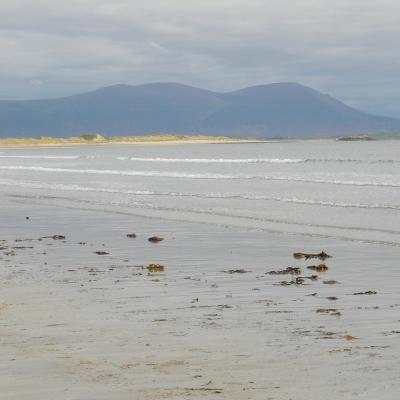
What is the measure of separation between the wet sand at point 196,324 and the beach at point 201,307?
2 cm

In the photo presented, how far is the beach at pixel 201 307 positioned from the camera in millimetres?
7660

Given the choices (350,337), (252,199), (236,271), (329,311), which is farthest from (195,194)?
(350,337)

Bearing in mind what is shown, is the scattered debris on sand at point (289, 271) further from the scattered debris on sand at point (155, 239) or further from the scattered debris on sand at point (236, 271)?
the scattered debris on sand at point (155, 239)

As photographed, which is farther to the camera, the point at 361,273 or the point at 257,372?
the point at 361,273

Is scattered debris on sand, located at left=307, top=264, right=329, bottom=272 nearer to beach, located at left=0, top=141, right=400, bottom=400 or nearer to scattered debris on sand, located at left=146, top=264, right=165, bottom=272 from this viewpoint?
beach, located at left=0, top=141, right=400, bottom=400

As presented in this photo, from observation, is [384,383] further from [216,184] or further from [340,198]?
[216,184]

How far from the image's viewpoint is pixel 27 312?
1101 centimetres

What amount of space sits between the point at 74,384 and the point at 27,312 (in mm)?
3644

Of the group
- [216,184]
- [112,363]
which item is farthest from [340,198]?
[112,363]

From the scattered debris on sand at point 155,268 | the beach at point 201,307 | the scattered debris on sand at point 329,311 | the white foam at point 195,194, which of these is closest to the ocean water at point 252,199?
the white foam at point 195,194

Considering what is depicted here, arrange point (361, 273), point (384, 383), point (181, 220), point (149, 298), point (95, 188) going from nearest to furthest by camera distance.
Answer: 1. point (384, 383)
2. point (149, 298)
3. point (361, 273)
4. point (181, 220)
5. point (95, 188)

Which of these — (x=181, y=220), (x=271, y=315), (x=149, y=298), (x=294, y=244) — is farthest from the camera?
(x=181, y=220)

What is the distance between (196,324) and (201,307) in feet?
3.80

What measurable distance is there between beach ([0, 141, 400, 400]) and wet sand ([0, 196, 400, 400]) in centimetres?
2
